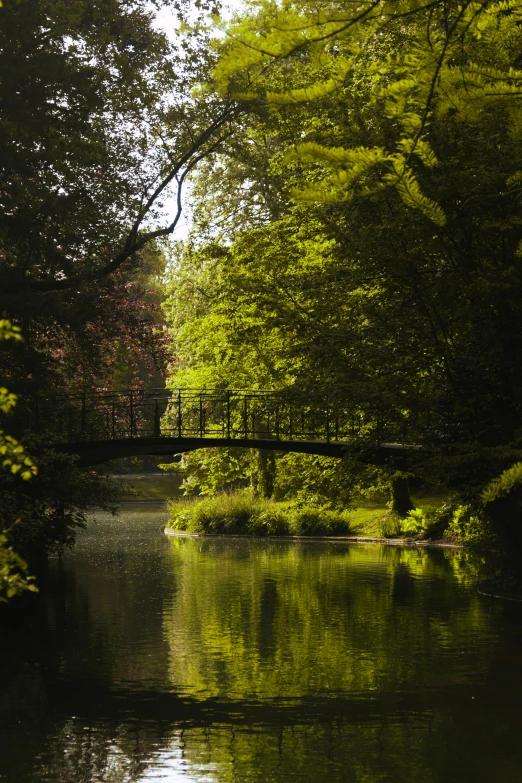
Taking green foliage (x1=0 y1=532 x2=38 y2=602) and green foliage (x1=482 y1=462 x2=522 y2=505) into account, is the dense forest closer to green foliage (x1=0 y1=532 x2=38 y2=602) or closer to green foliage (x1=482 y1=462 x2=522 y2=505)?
green foliage (x1=0 y1=532 x2=38 y2=602)

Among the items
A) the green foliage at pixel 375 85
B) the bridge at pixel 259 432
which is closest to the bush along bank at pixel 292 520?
the bridge at pixel 259 432

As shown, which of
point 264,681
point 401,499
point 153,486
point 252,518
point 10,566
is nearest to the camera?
point 10,566

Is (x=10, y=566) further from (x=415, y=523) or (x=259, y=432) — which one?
(x=415, y=523)

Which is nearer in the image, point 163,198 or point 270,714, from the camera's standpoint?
point 270,714

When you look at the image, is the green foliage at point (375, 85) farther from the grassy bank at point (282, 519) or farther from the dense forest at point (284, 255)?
the grassy bank at point (282, 519)

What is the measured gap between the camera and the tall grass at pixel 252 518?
35.2 meters

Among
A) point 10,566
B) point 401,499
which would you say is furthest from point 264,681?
point 401,499

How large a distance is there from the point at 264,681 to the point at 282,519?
22849 millimetres

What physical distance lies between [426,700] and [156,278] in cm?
7406

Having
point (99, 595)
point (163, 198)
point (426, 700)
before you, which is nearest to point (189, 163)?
point (163, 198)

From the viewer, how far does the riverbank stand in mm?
33062

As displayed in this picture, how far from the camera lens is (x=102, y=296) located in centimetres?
2333

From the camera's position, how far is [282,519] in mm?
35938

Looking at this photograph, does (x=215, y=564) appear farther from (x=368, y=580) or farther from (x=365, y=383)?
(x=365, y=383)
